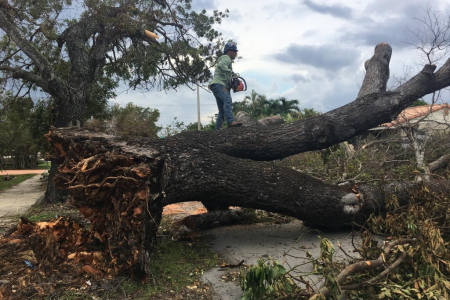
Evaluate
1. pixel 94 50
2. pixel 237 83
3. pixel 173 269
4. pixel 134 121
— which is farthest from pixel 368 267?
pixel 134 121

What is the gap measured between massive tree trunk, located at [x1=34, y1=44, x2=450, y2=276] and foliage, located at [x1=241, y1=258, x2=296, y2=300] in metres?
1.06

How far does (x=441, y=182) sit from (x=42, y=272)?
4.88m

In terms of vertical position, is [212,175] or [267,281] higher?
[212,175]

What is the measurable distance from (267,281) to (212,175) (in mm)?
1710

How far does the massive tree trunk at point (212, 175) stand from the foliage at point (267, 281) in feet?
3.48

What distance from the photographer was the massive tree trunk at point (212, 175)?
3.41 m

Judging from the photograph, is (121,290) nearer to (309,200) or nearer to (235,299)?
(235,299)

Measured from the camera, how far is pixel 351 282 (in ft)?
9.53

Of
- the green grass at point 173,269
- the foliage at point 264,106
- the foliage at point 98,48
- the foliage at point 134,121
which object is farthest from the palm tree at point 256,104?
the green grass at point 173,269

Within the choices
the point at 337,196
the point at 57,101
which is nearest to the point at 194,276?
the point at 337,196

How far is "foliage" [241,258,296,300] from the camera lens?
8.75 feet

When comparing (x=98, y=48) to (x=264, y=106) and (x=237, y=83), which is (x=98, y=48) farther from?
(x=264, y=106)

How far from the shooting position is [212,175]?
4203mm

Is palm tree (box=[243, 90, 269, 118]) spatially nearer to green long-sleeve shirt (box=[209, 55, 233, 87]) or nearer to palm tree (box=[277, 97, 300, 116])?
palm tree (box=[277, 97, 300, 116])
